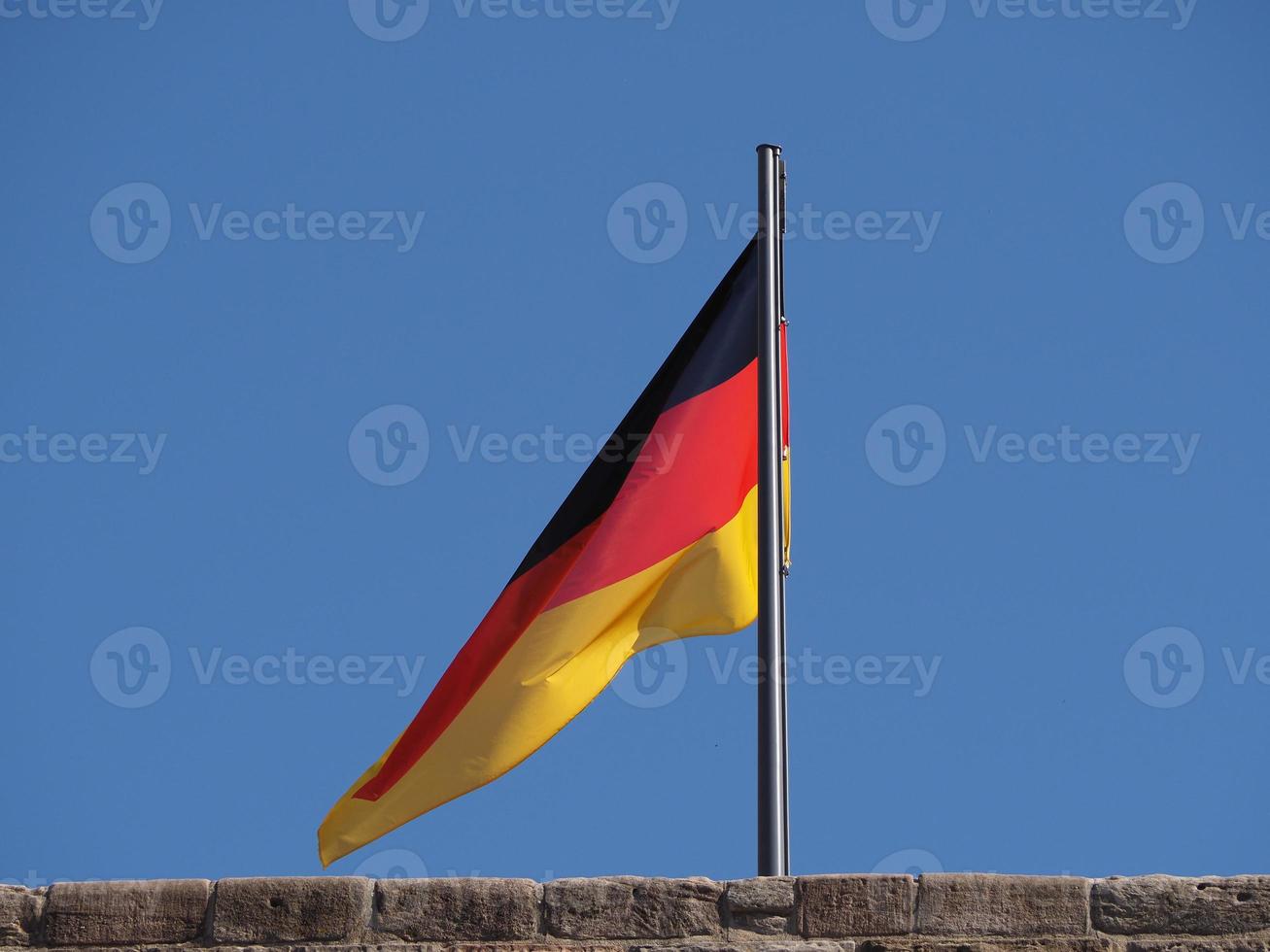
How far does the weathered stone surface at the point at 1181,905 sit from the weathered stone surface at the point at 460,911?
1819mm

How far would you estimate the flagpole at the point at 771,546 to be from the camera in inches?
278

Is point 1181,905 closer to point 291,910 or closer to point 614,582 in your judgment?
point 614,582

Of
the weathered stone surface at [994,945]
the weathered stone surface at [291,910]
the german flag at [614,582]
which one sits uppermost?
the german flag at [614,582]

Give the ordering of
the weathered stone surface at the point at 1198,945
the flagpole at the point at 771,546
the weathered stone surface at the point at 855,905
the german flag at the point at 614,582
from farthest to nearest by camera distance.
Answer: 1. the german flag at the point at 614,582
2. the flagpole at the point at 771,546
3. the weathered stone surface at the point at 855,905
4. the weathered stone surface at the point at 1198,945

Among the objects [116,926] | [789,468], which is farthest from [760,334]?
[116,926]

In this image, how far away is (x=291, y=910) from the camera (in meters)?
6.59

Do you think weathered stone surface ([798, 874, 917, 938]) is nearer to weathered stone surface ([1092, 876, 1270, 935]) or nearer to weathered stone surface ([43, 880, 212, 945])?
weathered stone surface ([1092, 876, 1270, 935])

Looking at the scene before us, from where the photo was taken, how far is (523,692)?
26.1ft

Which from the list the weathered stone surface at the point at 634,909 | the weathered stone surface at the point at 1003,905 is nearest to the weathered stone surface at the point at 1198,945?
the weathered stone surface at the point at 1003,905

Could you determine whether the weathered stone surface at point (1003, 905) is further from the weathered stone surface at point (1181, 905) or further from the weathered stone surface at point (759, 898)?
the weathered stone surface at point (759, 898)

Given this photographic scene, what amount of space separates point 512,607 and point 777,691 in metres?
1.45

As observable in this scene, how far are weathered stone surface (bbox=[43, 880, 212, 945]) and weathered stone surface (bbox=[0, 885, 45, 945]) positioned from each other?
4 centimetres

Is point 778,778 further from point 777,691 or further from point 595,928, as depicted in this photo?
point 595,928

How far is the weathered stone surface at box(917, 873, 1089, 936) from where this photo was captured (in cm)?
643
